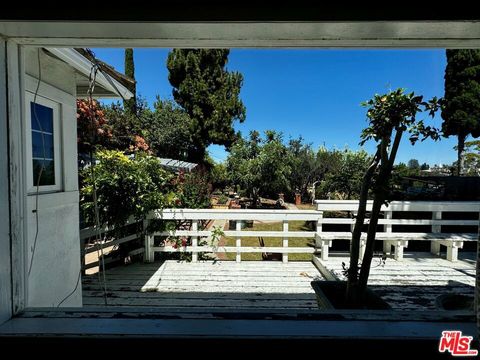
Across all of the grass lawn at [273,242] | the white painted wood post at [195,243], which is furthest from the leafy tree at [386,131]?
the grass lawn at [273,242]

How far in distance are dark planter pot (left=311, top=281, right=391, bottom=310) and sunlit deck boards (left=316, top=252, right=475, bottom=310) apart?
0.81 m

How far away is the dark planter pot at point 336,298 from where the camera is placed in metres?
1.65

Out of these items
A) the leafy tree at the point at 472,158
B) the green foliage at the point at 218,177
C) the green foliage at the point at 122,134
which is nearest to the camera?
the green foliage at the point at 122,134

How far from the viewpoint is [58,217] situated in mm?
1893

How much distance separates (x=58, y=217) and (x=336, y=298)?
2.05 meters

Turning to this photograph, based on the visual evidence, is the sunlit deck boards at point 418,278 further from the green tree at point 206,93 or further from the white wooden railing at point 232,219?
the green tree at point 206,93

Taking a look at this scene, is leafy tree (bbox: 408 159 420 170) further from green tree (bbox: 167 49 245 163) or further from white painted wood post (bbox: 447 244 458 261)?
white painted wood post (bbox: 447 244 458 261)

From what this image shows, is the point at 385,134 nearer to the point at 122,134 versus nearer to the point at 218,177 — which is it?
the point at 122,134

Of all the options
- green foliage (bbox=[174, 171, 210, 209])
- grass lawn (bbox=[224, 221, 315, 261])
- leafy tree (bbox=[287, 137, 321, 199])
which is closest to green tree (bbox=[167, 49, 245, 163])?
leafy tree (bbox=[287, 137, 321, 199])

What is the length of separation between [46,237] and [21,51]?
1.21 m

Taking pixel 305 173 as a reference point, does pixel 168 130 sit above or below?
above

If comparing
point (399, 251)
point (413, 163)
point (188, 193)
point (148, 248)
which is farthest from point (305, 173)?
point (148, 248)

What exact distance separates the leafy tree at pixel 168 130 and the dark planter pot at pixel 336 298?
1199cm
